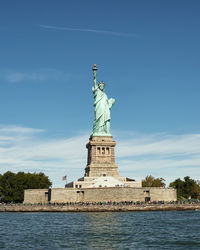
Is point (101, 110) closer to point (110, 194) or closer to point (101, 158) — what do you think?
point (101, 158)

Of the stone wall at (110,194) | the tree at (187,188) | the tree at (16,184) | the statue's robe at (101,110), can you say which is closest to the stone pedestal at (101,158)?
the statue's robe at (101,110)

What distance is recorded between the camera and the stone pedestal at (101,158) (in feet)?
219

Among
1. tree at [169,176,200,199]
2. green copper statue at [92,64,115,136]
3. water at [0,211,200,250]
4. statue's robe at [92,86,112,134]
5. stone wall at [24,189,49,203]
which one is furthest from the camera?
tree at [169,176,200,199]

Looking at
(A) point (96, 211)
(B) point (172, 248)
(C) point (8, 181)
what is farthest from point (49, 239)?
(C) point (8, 181)

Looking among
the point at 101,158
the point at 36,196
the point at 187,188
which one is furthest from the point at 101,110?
the point at 187,188

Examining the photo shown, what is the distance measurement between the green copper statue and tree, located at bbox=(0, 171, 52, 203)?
17.4 metres

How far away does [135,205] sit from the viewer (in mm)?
53562

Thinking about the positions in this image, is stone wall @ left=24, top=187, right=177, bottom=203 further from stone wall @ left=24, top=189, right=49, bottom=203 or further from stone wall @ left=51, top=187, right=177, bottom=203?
stone wall @ left=24, top=189, right=49, bottom=203

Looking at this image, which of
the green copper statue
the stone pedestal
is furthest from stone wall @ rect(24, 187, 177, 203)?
the green copper statue

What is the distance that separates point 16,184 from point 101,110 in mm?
24129

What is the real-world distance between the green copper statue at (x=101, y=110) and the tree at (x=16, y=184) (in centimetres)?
1743

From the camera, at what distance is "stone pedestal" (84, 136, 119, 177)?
2625 inches

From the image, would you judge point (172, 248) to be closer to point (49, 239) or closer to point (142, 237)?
point (142, 237)

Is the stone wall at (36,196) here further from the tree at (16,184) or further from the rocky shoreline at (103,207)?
the tree at (16,184)
